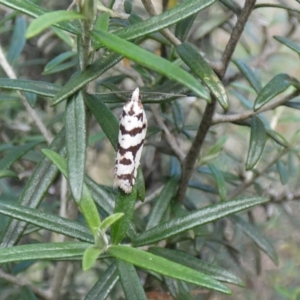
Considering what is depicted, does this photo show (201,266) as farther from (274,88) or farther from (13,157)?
(13,157)

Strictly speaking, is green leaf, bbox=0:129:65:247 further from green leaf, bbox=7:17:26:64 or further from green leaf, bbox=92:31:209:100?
green leaf, bbox=7:17:26:64

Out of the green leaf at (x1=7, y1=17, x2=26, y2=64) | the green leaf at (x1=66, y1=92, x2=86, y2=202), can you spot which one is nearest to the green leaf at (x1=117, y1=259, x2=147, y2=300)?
the green leaf at (x1=66, y1=92, x2=86, y2=202)

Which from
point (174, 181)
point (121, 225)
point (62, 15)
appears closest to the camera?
point (62, 15)

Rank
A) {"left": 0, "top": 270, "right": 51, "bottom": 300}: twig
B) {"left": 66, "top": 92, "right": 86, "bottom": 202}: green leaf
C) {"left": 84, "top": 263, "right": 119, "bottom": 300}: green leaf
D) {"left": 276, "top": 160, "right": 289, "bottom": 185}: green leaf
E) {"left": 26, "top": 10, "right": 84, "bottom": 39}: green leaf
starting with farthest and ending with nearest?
{"left": 276, "top": 160, "right": 289, "bottom": 185}: green leaf → {"left": 0, "top": 270, "right": 51, "bottom": 300}: twig → {"left": 84, "top": 263, "right": 119, "bottom": 300}: green leaf → {"left": 66, "top": 92, "right": 86, "bottom": 202}: green leaf → {"left": 26, "top": 10, "right": 84, "bottom": 39}: green leaf

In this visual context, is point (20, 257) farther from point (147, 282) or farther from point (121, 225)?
point (147, 282)

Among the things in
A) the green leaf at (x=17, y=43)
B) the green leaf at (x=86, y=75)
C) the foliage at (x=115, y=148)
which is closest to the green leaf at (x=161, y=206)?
the foliage at (x=115, y=148)

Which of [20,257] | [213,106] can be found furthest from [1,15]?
[20,257]

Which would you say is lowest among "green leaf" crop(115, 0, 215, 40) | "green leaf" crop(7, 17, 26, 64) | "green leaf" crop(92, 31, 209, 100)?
"green leaf" crop(92, 31, 209, 100)
